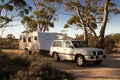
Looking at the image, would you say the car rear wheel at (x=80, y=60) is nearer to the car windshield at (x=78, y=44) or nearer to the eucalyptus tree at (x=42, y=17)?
the car windshield at (x=78, y=44)

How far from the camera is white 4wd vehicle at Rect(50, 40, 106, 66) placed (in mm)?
16969

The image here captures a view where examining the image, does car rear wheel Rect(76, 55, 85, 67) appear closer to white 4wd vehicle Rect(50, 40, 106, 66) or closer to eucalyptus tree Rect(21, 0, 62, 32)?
white 4wd vehicle Rect(50, 40, 106, 66)

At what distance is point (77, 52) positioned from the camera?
1738 centimetres

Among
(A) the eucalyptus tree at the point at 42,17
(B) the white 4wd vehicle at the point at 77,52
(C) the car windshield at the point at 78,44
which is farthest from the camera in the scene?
(A) the eucalyptus tree at the point at 42,17

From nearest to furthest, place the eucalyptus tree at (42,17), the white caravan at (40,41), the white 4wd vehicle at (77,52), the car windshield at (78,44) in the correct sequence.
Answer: the white 4wd vehicle at (77,52) → the car windshield at (78,44) → the white caravan at (40,41) → the eucalyptus tree at (42,17)

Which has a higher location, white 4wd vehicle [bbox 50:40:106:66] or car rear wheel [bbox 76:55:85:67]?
white 4wd vehicle [bbox 50:40:106:66]

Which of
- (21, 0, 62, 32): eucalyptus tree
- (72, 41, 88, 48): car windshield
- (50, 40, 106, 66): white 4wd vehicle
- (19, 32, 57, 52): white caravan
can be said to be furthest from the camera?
(21, 0, 62, 32): eucalyptus tree

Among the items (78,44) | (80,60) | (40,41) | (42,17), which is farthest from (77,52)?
(42,17)

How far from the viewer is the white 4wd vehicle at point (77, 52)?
1697 centimetres

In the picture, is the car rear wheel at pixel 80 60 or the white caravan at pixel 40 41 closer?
the car rear wheel at pixel 80 60

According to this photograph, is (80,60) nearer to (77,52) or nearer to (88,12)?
(77,52)

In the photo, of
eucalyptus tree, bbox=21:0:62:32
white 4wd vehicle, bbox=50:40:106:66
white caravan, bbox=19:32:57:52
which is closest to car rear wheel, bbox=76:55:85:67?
white 4wd vehicle, bbox=50:40:106:66

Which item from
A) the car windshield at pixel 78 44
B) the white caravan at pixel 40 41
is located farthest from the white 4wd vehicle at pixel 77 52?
the white caravan at pixel 40 41

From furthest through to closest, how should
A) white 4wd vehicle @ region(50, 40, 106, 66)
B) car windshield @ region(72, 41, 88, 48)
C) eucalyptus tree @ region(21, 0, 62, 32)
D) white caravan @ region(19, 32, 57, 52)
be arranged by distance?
eucalyptus tree @ region(21, 0, 62, 32) < white caravan @ region(19, 32, 57, 52) < car windshield @ region(72, 41, 88, 48) < white 4wd vehicle @ region(50, 40, 106, 66)
